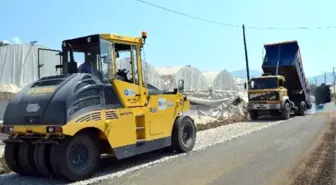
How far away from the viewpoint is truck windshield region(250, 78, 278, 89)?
71.9ft

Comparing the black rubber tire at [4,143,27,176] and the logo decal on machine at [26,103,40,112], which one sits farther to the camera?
the black rubber tire at [4,143,27,176]

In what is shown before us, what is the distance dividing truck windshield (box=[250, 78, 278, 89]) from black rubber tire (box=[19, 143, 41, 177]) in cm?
1628

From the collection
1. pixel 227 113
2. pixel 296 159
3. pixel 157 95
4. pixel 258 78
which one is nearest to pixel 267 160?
pixel 296 159

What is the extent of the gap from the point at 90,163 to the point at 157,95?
8.92ft

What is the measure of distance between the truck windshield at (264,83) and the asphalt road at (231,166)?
1026cm

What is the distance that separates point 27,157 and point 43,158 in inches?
18.8

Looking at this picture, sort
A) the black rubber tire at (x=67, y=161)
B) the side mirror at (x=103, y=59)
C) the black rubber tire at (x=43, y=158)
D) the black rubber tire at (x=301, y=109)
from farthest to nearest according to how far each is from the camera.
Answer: the black rubber tire at (x=301, y=109), the side mirror at (x=103, y=59), the black rubber tire at (x=43, y=158), the black rubber tire at (x=67, y=161)

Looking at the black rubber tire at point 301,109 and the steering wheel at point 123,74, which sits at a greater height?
the steering wheel at point 123,74

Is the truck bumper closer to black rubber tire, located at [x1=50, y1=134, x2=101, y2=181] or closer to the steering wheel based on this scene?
the steering wheel

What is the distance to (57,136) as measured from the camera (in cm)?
740

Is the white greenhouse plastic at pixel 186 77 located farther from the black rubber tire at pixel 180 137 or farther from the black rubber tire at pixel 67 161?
the black rubber tire at pixel 67 161

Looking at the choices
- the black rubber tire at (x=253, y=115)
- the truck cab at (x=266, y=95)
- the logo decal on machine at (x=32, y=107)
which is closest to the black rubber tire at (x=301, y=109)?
the truck cab at (x=266, y=95)

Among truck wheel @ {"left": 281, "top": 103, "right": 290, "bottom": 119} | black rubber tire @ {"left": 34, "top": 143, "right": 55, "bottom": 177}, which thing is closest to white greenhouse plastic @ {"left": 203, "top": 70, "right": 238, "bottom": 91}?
truck wheel @ {"left": 281, "top": 103, "right": 290, "bottom": 119}

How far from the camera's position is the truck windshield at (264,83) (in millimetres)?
21922
